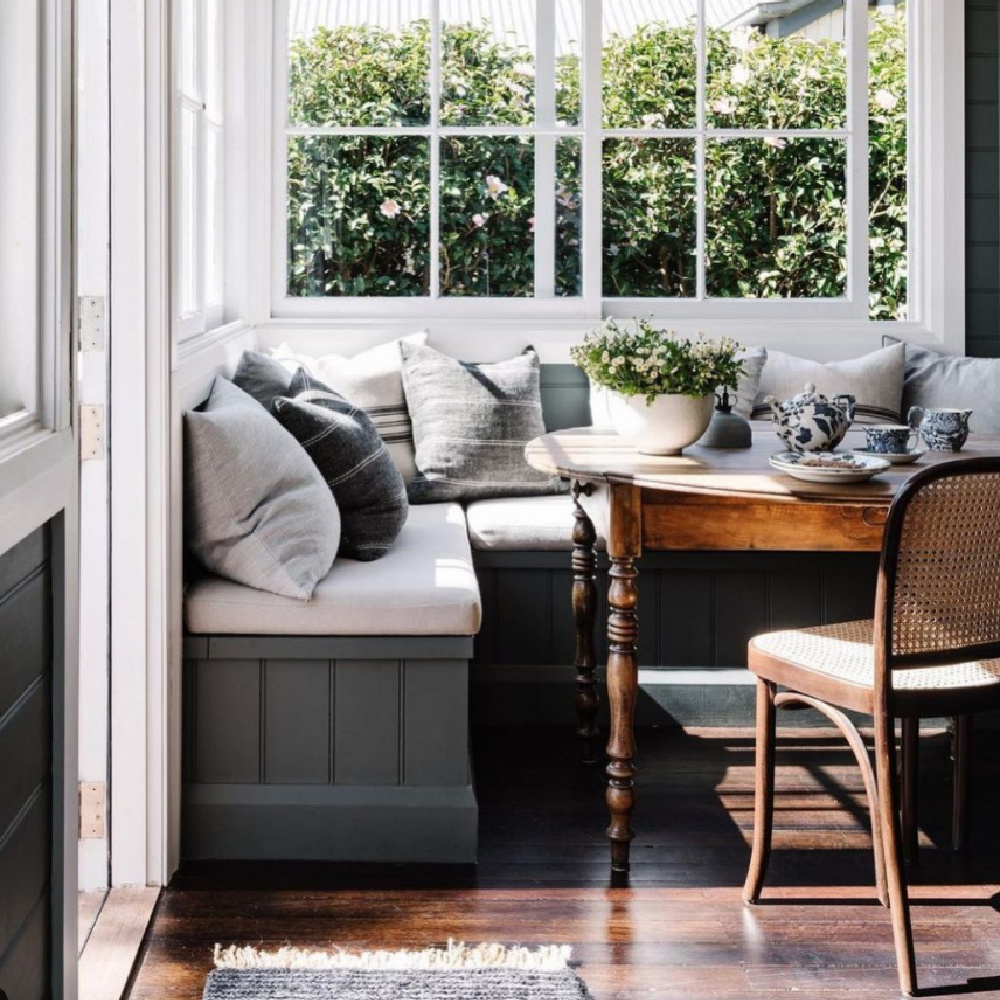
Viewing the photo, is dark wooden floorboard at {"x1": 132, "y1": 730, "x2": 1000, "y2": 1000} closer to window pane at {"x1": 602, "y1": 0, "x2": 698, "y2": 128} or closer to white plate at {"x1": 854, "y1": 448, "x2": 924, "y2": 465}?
white plate at {"x1": 854, "y1": 448, "x2": 924, "y2": 465}

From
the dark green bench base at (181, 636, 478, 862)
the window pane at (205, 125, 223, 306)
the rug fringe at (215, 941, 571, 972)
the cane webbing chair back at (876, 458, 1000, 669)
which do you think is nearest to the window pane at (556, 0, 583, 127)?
the window pane at (205, 125, 223, 306)

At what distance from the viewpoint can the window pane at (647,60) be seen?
4727 mm

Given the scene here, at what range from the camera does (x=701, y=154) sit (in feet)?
15.6

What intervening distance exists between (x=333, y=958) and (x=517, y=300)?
274 centimetres

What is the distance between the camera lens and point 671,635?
4102 millimetres

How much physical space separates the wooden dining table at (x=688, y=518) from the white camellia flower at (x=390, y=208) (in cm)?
192

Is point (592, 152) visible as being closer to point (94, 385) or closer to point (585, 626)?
point (585, 626)

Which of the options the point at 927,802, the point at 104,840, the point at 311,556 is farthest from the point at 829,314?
the point at 104,840

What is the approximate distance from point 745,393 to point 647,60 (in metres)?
1.23

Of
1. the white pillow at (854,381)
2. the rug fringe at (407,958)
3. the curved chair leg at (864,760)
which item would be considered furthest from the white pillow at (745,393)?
the rug fringe at (407,958)

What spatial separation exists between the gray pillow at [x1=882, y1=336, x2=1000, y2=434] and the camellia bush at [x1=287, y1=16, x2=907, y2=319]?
45 centimetres

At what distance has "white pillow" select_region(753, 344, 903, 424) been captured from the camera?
4430mm

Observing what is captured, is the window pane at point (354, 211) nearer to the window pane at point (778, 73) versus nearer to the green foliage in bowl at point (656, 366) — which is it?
the window pane at point (778, 73)

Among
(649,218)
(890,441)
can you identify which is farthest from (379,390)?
(890,441)
